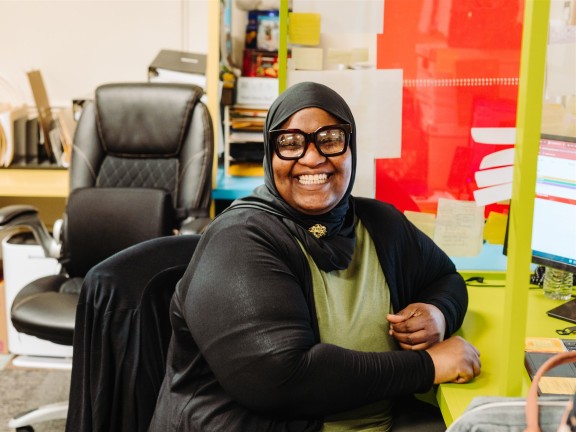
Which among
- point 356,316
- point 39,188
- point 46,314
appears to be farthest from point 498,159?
point 39,188

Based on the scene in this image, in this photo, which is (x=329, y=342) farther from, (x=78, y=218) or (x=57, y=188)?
(x=57, y=188)

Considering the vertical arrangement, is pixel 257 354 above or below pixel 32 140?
below

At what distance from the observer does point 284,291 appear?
143 centimetres

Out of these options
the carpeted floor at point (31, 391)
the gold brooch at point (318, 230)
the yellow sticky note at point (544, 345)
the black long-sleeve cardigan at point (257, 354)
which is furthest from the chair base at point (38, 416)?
the yellow sticky note at point (544, 345)

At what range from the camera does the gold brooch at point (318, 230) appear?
5.25 ft

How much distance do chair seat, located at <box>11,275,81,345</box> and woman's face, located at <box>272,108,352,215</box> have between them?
997mm

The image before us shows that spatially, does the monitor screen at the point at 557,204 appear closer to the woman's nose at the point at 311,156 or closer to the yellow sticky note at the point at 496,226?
the yellow sticky note at the point at 496,226

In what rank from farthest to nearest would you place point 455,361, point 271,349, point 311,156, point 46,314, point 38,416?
point 38,416 → point 46,314 → point 311,156 → point 455,361 → point 271,349

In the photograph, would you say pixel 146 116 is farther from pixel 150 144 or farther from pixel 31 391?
pixel 31 391

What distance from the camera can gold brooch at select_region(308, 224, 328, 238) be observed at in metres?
1.60

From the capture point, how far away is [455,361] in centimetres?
150

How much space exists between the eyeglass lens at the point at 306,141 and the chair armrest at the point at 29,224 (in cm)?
150

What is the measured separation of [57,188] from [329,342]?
1.97 meters

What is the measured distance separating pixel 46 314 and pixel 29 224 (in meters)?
0.57
